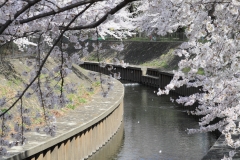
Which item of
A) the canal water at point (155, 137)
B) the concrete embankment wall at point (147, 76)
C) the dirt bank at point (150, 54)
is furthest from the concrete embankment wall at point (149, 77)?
the canal water at point (155, 137)

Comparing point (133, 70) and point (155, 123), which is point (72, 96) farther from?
point (133, 70)

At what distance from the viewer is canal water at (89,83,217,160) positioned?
14.7m

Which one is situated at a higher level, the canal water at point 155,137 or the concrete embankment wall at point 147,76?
the concrete embankment wall at point 147,76

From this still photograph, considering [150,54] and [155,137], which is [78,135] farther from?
[150,54]

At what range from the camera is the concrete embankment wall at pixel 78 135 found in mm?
10031

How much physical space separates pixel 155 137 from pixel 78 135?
4.95 meters

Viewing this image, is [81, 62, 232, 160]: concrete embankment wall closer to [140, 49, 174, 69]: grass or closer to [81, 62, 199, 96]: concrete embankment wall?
[81, 62, 199, 96]: concrete embankment wall

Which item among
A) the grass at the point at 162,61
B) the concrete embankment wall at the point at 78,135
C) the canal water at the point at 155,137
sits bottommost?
the canal water at the point at 155,137

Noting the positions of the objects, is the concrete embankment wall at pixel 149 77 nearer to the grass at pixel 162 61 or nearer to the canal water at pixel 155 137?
the grass at pixel 162 61

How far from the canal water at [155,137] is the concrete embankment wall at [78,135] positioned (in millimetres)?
426

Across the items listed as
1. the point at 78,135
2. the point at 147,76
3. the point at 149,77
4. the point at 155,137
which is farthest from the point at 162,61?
the point at 78,135

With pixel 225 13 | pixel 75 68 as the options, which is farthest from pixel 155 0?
pixel 75 68

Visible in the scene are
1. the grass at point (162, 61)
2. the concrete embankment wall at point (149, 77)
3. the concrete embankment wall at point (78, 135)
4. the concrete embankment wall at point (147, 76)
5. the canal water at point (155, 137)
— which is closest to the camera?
the concrete embankment wall at point (78, 135)

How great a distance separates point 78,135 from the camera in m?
12.8
